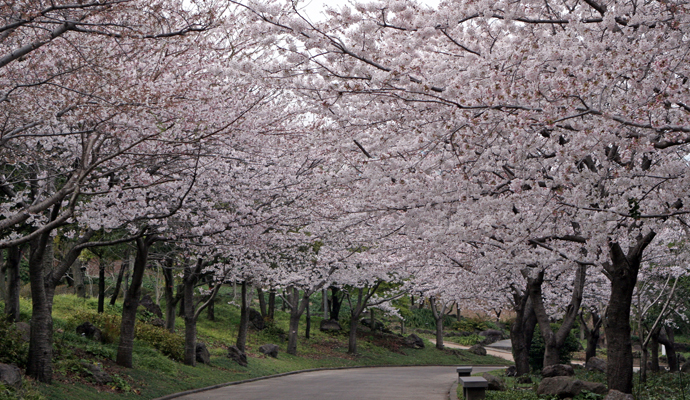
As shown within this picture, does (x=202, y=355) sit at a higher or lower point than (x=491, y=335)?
higher

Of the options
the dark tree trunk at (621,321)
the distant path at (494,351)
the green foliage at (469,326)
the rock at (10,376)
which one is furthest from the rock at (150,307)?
the green foliage at (469,326)

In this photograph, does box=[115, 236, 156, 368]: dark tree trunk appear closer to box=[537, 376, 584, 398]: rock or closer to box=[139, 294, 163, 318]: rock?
box=[537, 376, 584, 398]: rock

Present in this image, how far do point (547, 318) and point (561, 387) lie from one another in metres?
2.90

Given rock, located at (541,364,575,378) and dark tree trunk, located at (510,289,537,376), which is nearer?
rock, located at (541,364,575,378)

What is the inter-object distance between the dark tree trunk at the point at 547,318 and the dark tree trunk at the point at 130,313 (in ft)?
33.7

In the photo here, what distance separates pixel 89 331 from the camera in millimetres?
16703

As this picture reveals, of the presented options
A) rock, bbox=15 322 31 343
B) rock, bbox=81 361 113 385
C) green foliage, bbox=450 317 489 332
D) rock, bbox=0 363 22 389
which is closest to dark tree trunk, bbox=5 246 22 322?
rock, bbox=15 322 31 343

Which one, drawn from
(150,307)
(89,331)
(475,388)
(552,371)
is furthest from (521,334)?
(150,307)

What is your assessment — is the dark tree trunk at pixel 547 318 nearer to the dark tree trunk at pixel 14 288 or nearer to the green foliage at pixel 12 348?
the green foliage at pixel 12 348

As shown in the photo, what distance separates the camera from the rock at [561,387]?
1200 cm

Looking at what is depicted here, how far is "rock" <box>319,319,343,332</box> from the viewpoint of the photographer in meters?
36.2

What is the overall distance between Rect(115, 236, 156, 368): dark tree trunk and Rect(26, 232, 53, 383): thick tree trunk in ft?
10.7

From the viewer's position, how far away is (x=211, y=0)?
8.17m

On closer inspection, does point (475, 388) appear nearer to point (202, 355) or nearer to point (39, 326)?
point (39, 326)
